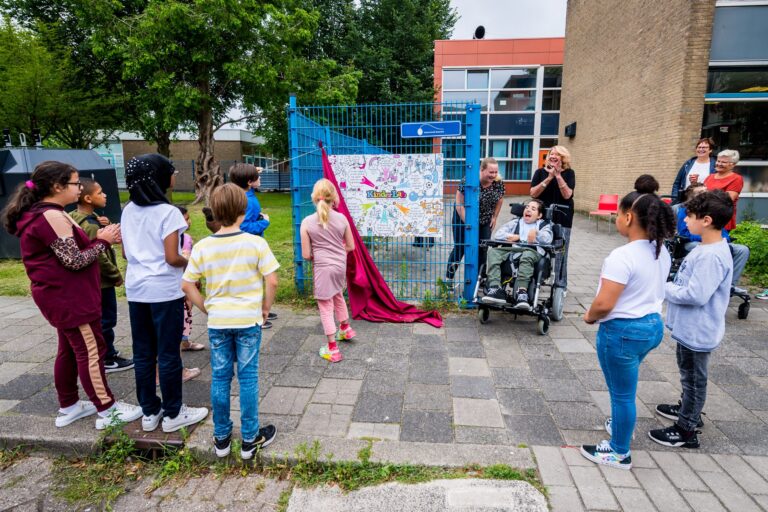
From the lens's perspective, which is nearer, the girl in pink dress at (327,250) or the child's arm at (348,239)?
the girl in pink dress at (327,250)

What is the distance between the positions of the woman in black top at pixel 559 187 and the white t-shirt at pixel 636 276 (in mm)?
2763

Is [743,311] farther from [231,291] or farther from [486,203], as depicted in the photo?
[231,291]

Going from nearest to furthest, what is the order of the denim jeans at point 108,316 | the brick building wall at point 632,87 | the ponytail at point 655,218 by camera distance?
1. the ponytail at point 655,218
2. the denim jeans at point 108,316
3. the brick building wall at point 632,87

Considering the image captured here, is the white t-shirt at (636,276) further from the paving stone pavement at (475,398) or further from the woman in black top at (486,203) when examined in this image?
the woman in black top at (486,203)

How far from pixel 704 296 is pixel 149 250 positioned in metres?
3.57

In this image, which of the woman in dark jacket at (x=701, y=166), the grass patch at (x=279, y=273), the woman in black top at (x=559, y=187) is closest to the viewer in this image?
the woman in black top at (x=559, y=187)

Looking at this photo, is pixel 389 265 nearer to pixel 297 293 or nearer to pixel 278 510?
pixel 297 293

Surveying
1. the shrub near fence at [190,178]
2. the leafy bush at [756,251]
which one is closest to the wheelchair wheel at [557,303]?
the leafy bush at [756,251]

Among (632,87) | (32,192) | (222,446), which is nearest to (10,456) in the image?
(222,446)

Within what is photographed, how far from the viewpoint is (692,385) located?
3.01 metres

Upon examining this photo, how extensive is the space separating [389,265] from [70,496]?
14.0 ft

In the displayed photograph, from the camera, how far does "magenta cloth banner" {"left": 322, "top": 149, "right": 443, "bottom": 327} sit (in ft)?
17.7

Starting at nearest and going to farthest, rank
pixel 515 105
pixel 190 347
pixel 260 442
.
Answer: pixel 260 442, pixel 190 347, pixel 515 105

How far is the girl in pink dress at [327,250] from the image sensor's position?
4305mm
